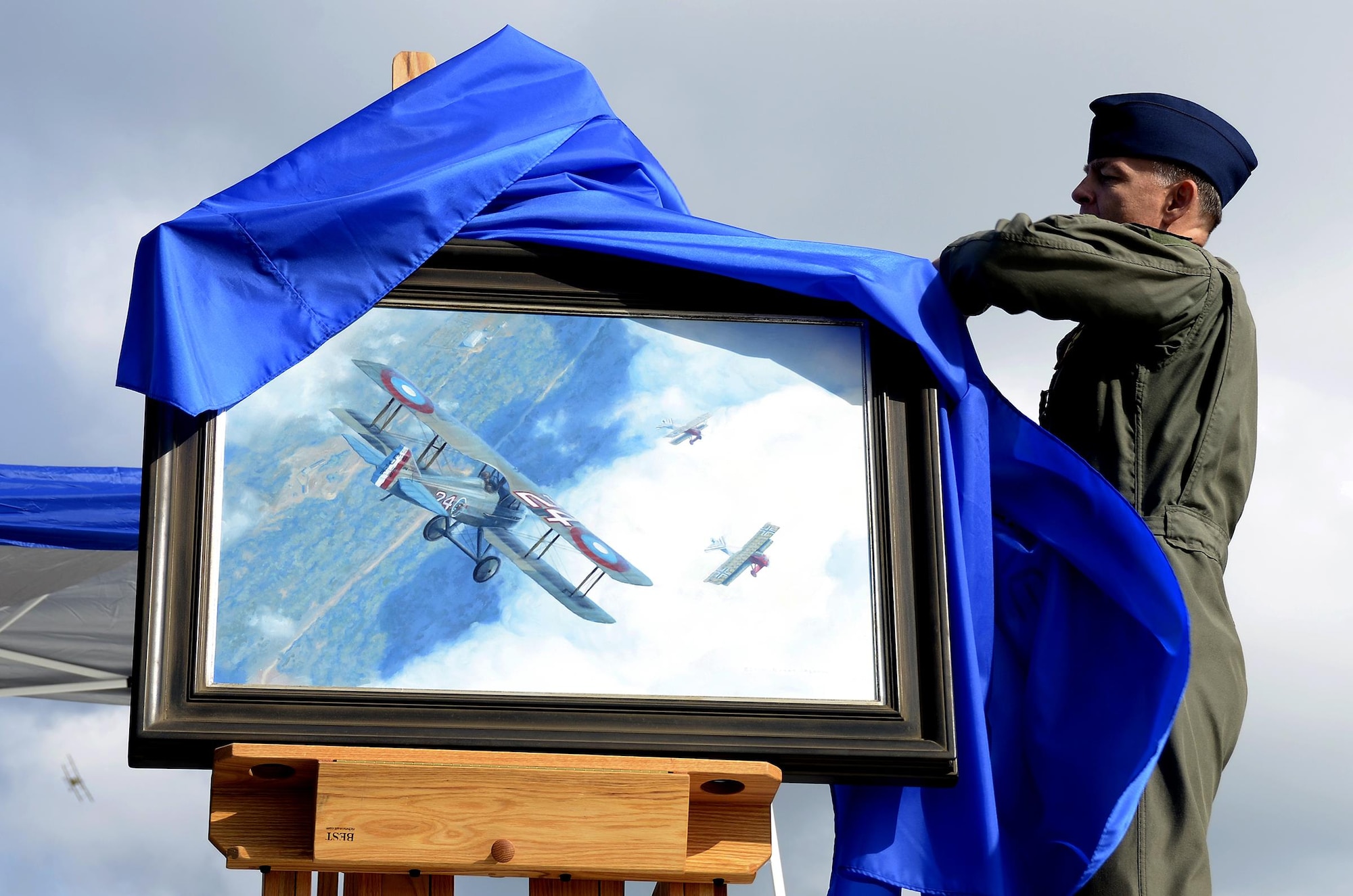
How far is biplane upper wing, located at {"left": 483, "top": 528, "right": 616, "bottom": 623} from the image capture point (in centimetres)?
234

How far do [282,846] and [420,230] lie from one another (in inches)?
37.2

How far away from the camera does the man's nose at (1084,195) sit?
296 centimetres

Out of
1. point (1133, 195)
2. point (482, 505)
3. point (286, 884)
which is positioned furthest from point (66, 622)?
point (1133, 195)

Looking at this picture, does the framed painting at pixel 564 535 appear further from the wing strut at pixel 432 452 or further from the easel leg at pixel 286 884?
the easel leg at pixel 286 884

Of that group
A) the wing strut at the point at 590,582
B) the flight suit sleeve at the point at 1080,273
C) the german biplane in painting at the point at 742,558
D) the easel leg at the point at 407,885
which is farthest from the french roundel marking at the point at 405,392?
the flight suit sleeve at the point at 1080,273

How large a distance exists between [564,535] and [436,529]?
189mm

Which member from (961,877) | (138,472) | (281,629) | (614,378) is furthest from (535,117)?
(138,472)

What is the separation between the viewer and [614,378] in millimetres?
2488

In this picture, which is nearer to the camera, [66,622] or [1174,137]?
[1174,137]

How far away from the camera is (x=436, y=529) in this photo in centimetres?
236

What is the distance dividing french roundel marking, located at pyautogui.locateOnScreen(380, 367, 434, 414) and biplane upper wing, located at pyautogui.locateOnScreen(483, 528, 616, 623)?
22cm

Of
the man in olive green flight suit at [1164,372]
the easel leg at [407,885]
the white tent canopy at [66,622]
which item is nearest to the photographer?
the easel leg at [407,885]

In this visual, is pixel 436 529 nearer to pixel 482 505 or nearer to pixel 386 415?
pixel 482 505

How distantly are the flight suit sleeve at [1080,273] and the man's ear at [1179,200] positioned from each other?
0.23 metres
